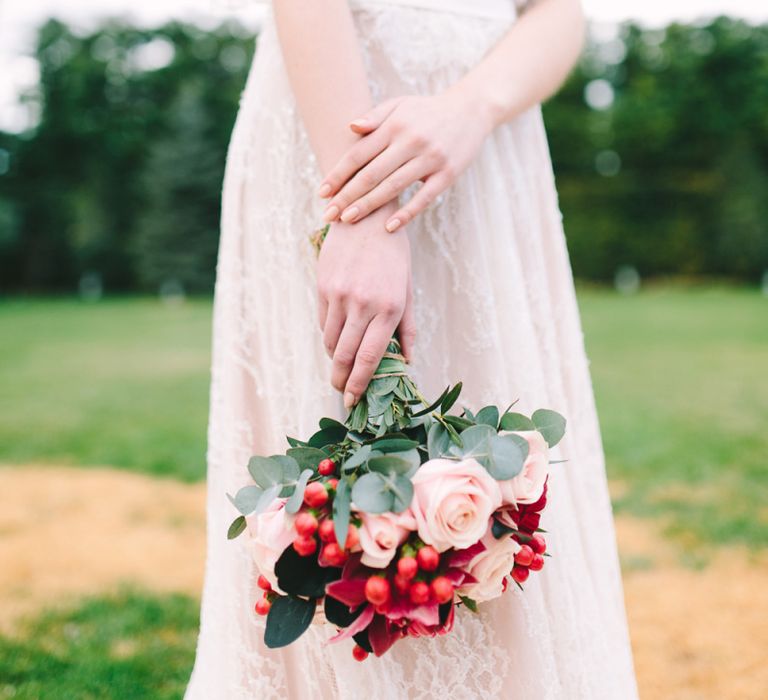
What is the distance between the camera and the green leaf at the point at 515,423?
3.22 feet

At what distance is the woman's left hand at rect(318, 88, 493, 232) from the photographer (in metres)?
1.07

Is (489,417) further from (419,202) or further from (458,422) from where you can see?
(419,202)

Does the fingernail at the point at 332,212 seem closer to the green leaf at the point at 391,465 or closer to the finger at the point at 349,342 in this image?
the finger at the point at 349,342

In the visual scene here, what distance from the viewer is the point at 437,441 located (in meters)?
0.95

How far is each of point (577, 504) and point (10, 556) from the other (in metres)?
2.78

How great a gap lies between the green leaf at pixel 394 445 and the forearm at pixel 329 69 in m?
0.46

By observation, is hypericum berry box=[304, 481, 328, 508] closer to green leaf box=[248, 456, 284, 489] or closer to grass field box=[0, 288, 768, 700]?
green leaf box=[248, 456, 284, 489]

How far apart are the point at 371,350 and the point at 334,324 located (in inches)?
2.9

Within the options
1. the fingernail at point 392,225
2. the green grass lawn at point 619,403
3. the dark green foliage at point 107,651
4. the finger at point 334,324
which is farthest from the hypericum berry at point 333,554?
the green grass lawn at point 619,403

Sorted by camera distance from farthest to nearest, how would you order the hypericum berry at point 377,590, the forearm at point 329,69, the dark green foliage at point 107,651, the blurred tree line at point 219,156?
the blurred tree line at point 219,156 < the dark green foliage at point 107,651 < the forearm at point 329,69 < the hypericum berry at point 377,590

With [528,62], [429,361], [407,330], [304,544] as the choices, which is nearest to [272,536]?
[304,544]

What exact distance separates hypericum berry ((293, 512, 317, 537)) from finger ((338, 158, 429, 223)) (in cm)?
44

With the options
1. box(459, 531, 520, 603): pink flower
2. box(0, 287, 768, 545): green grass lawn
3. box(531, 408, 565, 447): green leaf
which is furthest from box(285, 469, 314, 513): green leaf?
box(0, 287, 768, 545): green grass lawn

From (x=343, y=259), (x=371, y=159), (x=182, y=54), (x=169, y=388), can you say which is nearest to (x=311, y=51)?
(x=371, y=159)
